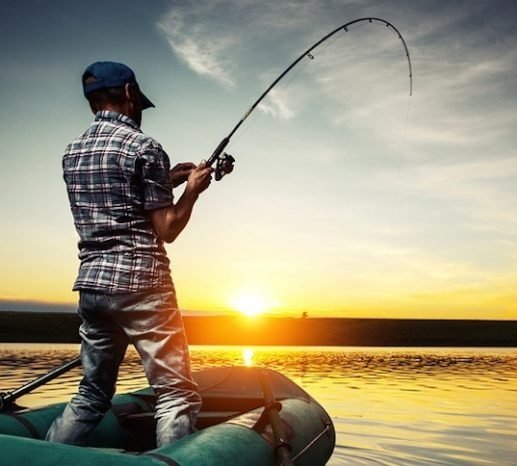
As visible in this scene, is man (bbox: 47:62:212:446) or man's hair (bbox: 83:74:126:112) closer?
man (bbox: 47:62:212:446)

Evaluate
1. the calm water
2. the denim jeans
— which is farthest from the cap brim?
the calm water

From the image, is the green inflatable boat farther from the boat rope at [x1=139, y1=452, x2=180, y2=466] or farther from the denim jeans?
the denim jeans

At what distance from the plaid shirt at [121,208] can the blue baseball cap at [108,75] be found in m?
0.24

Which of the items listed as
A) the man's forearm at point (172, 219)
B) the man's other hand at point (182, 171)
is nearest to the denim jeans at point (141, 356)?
the man's forearm at point (172, 219)

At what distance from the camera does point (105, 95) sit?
3936 millimetres

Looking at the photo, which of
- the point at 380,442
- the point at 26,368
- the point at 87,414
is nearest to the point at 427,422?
the point at 380,442

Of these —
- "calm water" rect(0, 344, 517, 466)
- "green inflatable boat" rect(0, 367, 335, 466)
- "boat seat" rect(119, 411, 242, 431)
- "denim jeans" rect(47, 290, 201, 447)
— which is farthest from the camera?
"calm water" rect(0, 344, 517, 466)

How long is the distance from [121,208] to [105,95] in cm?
70

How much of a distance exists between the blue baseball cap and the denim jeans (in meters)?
1.18

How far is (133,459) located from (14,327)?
6880 cm

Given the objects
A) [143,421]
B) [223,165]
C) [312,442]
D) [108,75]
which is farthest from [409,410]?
[108,75]

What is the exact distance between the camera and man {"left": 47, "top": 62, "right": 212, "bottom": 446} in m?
3.67

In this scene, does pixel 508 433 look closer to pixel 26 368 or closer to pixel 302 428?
pixel 302 428

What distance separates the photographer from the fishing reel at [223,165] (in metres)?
4.82
